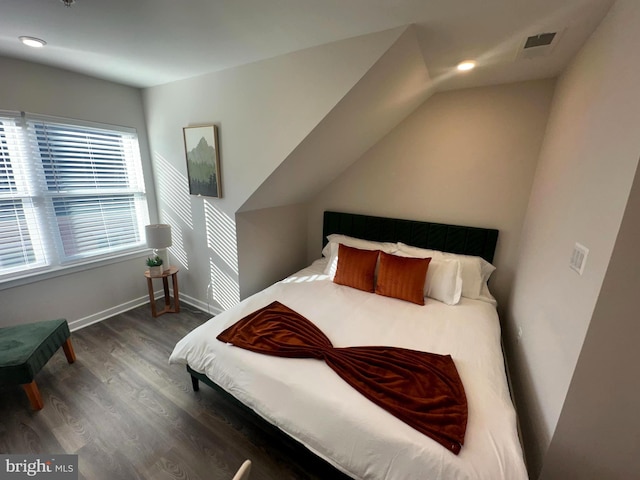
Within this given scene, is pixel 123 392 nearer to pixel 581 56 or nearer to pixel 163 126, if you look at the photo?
pixel 163 126

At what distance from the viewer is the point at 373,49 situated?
1.48m

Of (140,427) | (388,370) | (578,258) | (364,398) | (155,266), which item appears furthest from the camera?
(155,266)

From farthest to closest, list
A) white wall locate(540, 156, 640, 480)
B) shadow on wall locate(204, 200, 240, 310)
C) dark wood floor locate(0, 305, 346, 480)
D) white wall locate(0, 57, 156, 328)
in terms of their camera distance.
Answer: shadow on wall locate(204, 200, 240, 310), white wall locate(0, 57, 156, 328), dark wood floor locate(0, 305, 346, 480), white wall locate(540, 156, 640, 480)

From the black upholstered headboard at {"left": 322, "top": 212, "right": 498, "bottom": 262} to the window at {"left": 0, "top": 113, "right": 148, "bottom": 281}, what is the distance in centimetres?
230

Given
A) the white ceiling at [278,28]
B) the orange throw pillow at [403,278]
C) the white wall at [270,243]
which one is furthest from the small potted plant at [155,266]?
the orange throw pillow at [403,278]

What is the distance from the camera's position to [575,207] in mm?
1229

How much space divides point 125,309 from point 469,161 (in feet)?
12.9

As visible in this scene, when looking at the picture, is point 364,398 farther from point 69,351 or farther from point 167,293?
point 167,293

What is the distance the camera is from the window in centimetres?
207

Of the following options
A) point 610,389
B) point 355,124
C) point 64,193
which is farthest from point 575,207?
point 64,193

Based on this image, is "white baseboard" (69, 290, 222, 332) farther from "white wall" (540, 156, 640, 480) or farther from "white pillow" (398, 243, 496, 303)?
"white wall" (540, 156, 640, 480)

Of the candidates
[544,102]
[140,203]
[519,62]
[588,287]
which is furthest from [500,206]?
[140,203]

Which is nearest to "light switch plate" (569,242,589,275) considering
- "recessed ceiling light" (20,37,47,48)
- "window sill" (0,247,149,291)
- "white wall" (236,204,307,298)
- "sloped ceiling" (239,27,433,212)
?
"sloped ceiling" (239,27,433,212)

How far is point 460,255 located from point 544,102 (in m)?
1.37
